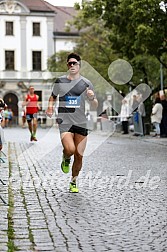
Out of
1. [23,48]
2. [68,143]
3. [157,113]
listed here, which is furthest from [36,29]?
[68,143]

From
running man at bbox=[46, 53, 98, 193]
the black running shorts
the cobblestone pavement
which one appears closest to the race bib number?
running man at bbox=[46, 53, 98, 193]

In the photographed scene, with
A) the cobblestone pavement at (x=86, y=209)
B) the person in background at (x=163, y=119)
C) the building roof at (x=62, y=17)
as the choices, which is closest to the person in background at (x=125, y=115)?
the person in background at (x=163, y=119)

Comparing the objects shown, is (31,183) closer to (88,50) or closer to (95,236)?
(95,236)

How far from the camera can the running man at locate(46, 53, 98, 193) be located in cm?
880

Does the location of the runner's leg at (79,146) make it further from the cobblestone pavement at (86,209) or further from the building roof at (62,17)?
the building roof at (62,17)

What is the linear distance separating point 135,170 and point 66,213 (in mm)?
5037

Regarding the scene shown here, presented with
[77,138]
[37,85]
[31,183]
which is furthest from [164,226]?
[37,85]

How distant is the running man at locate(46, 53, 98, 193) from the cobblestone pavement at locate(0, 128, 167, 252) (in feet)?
2.15

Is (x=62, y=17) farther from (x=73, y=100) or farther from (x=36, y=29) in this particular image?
(x=73, y=100)

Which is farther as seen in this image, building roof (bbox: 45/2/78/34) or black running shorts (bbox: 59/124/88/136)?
building roof (bbox: 45/2/78/34)

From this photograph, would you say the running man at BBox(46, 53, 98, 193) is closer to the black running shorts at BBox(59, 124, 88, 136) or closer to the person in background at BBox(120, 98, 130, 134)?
the black running shorts at BBox(59, 124, 88, 136)

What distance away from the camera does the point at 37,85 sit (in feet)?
229

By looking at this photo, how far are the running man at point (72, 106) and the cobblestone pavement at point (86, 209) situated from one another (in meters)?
0.65

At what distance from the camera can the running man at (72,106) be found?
28.9ft
